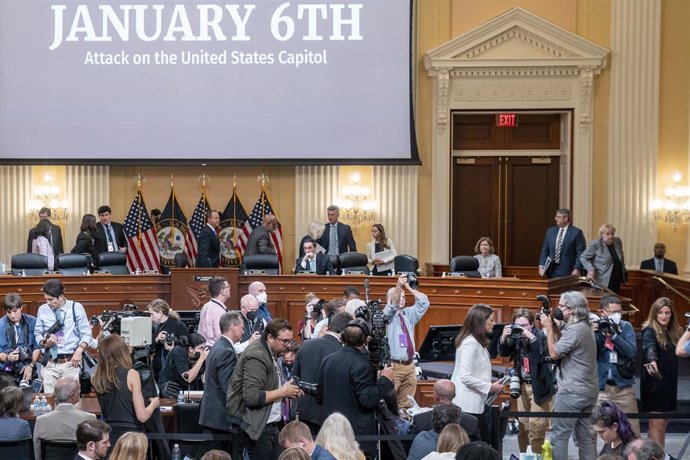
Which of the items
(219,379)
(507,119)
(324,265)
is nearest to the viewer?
(219,379)

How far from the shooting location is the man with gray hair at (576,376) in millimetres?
8039

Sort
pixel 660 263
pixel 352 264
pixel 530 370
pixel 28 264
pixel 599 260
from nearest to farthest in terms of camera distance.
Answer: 1. pixel 530 370
2. pixel 28 264
3. pixel 352 264
4. pixel 599 260
5. pixel 660 263

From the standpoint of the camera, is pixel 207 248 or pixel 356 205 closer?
pixel 207 248

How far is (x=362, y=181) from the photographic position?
16.6m

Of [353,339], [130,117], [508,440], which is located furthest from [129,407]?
[130,117]

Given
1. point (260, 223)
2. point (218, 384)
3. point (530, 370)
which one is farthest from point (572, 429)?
point (260, 223)

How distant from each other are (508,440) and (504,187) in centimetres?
770

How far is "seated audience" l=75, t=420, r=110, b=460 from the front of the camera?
20.9 feet

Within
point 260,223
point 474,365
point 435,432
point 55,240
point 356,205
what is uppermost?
point 356,205

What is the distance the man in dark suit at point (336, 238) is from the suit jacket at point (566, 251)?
102 inches

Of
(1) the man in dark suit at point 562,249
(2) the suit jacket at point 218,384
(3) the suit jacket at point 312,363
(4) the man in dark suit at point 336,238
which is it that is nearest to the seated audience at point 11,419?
(2) the suit jacket at point 218,384

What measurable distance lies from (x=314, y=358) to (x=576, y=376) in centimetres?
191

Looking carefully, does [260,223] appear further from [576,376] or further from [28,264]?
[576,376]

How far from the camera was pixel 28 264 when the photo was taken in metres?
13.4
